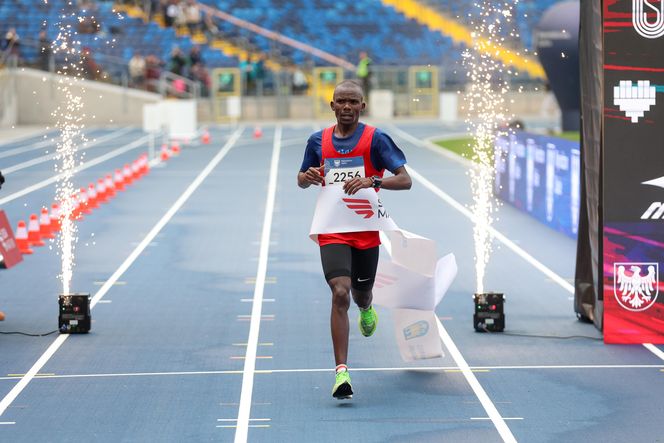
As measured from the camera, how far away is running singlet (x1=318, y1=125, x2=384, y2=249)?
8.29 meters

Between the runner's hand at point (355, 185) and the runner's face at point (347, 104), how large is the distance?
419 mm

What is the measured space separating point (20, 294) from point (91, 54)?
35325 mm

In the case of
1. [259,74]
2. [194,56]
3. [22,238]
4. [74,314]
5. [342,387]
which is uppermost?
[194,56]

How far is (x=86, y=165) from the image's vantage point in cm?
2873

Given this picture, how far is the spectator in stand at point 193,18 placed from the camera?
52.8 m

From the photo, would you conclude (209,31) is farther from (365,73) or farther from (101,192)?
(101,192)

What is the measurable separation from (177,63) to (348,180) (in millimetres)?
39255

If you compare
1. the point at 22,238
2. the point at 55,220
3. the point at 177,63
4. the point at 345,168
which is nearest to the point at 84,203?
the point at 55,220

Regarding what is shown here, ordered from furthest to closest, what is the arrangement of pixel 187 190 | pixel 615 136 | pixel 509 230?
1. pixel 187 190
2. pixel 509 230
3. pixel 615 136

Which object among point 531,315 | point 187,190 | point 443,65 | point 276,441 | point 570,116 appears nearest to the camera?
point 276,441

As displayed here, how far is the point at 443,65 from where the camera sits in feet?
176

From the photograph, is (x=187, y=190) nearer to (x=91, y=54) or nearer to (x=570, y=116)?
(x=570, y=116)

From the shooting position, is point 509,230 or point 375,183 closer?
point 375,183

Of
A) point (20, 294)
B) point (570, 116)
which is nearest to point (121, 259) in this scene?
point (20, 294)
